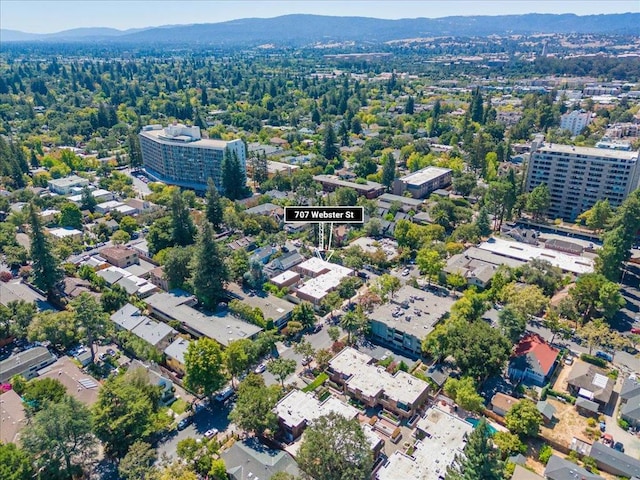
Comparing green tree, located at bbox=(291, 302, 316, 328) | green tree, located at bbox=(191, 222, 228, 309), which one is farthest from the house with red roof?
green tree, located at bbox=(191, 222, 228, 309)

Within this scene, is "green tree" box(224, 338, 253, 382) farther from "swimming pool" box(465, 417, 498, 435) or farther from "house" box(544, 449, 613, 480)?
"house" box(544, 449, 613, 480)

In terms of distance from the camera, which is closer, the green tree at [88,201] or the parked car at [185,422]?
the parked car at [185,422]

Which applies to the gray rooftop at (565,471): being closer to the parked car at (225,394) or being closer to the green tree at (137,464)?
the parked car at (225,394)

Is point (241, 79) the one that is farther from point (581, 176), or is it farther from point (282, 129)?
point (581, 176)

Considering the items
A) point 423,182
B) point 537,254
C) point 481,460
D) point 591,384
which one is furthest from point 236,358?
point 423,182

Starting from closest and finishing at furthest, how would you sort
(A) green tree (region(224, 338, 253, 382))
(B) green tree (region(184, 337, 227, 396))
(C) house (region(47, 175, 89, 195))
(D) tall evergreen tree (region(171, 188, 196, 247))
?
(B) green tree (region(184, 337, 227, 396)) < (A) green tree (region(224, 338, 253, 382)) < (D) tall evergreen tree (region(171, 188, 196, 247)) < (C) house (region(47, 175, 89, 195))

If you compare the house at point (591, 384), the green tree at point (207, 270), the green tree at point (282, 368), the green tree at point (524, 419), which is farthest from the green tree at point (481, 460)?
the green tree at point (207, 270)
